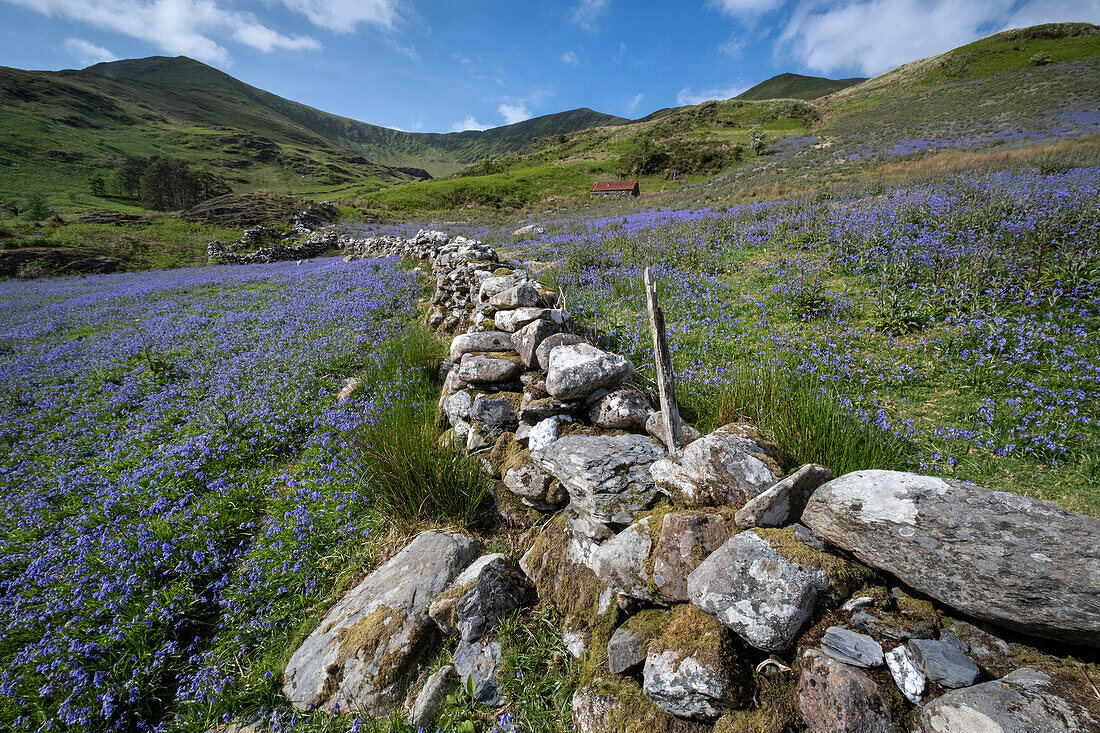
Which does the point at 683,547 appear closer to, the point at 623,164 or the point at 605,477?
the point at 605,477

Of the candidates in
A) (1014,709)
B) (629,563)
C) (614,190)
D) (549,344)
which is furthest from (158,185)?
(1014,709)

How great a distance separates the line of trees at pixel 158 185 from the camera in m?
62.0

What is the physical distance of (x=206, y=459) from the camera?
5070 millimetres

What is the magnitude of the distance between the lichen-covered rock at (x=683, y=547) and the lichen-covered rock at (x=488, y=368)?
270cm

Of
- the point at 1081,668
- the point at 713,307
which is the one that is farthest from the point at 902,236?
the point at 1081,668

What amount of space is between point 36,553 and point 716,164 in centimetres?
6263

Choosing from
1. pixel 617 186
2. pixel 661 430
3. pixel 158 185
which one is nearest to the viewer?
pixel 661 430

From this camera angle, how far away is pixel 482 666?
2744mm

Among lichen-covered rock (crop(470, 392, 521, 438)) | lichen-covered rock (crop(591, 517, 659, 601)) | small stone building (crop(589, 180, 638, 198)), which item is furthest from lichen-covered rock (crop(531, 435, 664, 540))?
small stone building (crop(589, 180, 638, 198))

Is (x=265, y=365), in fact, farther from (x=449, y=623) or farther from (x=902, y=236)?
(x=902, y=236)

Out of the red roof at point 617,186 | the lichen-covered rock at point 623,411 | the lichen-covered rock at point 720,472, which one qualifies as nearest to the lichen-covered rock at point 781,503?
the lichen-covered rock at point 720,472

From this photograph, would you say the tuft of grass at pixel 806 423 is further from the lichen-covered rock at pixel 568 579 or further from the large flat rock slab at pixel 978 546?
the lichen-covered rock at pixel 568 579

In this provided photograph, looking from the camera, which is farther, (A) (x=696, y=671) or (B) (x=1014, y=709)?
(A) (x=696, y=671)

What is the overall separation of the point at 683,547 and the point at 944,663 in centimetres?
107
